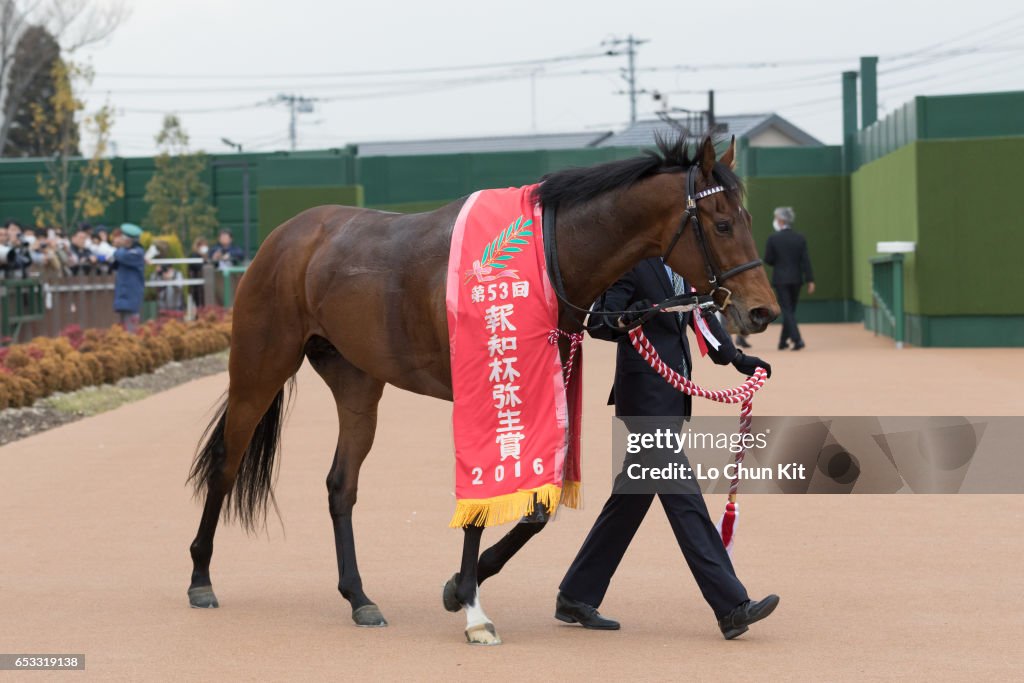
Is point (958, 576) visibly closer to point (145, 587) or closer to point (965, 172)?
point (145, 587)

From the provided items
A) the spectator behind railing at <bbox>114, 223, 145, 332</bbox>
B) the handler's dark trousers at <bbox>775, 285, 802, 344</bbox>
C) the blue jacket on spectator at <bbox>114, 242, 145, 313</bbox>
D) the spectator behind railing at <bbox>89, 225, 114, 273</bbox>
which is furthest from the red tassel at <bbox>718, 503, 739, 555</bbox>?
the spectator behind railing at <bbox>89, 225, 114, 273</bbox>

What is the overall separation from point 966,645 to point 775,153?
22910 millimetres

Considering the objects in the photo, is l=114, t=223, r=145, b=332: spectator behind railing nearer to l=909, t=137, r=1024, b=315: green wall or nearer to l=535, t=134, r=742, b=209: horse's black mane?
l=909, t=137, r=1024, b=315: green wall

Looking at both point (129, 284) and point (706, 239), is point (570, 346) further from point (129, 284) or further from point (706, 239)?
point (129, 284)

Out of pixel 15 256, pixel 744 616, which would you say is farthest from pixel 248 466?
pixel 15 256

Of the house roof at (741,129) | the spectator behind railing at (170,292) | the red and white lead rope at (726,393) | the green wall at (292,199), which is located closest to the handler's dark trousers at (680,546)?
the red and white lead rope at (726,393)

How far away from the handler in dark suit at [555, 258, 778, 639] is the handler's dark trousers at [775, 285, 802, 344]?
14.1 meters

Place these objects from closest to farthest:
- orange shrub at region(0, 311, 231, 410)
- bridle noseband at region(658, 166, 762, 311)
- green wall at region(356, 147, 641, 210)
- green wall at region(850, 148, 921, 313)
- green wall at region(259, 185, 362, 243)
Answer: bridle noseband at region(658, 166, 762, 311) < orange shrub at region(0, 311, 231, 410) < green wall at region(850, 148, 921, 313) < green wall at region(259, 185, 362, 243) < green wall at region(356, 147, 641, 210)

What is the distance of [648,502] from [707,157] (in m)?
1.48

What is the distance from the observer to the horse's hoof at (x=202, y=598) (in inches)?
257

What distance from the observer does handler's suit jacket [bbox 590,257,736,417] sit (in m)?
5.86

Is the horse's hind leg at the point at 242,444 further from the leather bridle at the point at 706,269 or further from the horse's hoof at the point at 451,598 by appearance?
the leather bridle at the point at 706,269

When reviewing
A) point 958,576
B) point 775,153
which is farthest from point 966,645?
point 775,153

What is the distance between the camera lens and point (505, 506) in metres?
5.74
